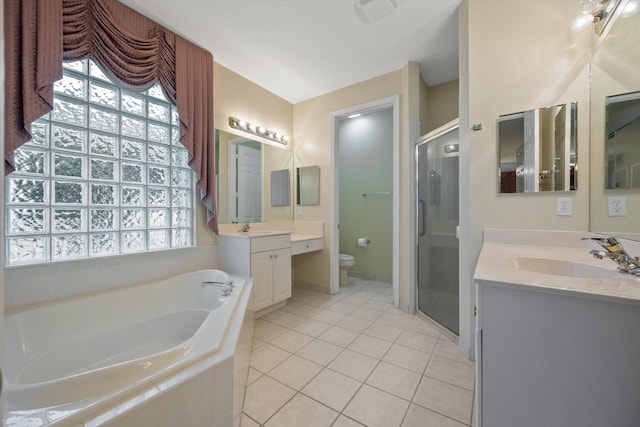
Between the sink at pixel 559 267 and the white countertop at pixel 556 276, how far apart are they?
0.02 metres

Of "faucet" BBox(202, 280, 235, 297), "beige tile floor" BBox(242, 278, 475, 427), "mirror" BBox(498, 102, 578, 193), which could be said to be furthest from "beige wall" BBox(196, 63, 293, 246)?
"mirror" BBox(498, 102, 578, 193)

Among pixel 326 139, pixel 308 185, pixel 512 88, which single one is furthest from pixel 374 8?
pixel 308 185

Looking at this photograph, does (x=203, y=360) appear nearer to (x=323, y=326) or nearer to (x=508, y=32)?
(x=323, y=326)

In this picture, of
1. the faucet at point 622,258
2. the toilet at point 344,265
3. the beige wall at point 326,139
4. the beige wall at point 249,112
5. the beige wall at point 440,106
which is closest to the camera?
the faucet at point 622,258

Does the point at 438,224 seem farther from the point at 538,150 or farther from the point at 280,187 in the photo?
the point at 280,187

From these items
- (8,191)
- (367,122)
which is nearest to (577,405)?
(8,191)

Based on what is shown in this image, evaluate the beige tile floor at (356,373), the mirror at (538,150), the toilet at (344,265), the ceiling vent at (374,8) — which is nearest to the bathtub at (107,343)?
the beige tile floor at (356,373)

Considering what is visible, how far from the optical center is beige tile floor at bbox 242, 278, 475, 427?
1286mm

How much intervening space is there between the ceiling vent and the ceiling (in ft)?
0.14

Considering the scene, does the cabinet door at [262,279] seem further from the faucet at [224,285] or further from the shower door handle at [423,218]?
the shower door handle at [423,218]

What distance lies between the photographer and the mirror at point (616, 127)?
3.67 feet

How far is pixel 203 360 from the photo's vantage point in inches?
38.9

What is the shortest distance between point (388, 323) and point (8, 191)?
9.28 ft

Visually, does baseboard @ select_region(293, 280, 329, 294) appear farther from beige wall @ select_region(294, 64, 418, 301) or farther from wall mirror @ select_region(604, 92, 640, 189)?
wall mirror @ select_region(604, 92, 640, 189)
